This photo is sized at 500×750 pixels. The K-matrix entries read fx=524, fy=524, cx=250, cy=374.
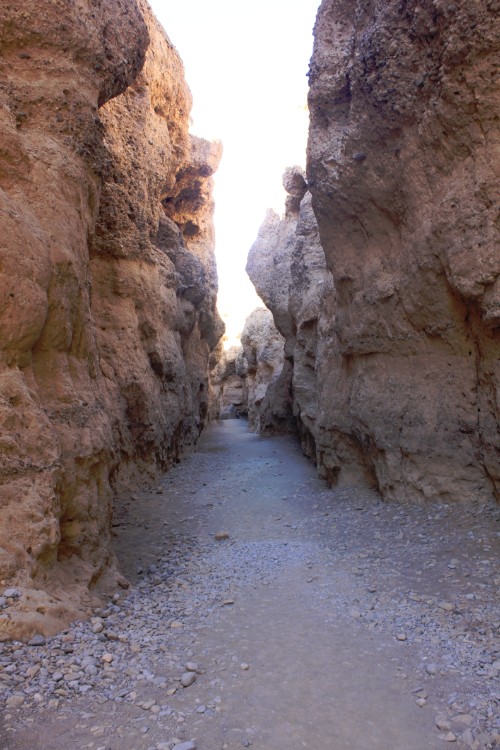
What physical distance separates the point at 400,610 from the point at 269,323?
2532 centimetres

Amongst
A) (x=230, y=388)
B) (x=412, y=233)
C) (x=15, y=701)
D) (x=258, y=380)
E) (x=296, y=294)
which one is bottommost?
(x=15, y=701)

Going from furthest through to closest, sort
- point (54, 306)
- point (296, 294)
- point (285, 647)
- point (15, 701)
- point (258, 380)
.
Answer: point (258, 380), point (296, 294), point (54, 306), point (285, 647), point (15, 701)

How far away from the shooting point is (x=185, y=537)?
8188mm

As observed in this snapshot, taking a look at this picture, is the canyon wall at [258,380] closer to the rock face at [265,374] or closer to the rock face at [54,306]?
the rock face at [265,374]

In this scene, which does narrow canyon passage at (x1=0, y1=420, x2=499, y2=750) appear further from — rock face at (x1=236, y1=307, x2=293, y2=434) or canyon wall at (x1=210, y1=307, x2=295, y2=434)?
canyon wall at (x1=210, y1=307, x2=295, y2=434)

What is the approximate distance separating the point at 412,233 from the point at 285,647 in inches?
231

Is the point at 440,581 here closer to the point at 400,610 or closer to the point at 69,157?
the point at 400,610

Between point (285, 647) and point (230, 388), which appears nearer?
point (285, 647)

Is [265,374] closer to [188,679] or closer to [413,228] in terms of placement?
[413,228]

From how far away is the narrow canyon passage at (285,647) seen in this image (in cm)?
328

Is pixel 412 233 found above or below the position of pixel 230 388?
above

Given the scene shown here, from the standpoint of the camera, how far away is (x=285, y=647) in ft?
14.7

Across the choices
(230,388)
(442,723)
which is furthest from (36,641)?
(230,388)

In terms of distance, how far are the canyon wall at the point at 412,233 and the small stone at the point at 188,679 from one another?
448 centimetres
